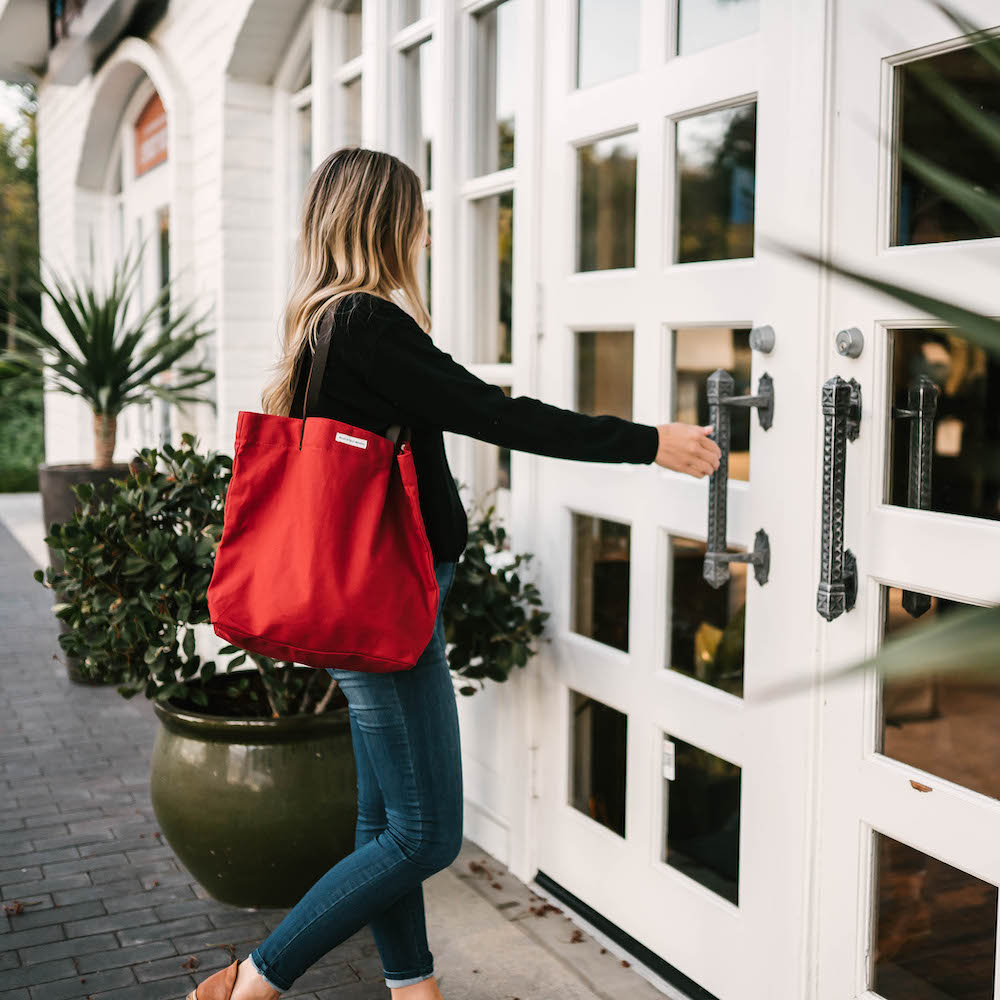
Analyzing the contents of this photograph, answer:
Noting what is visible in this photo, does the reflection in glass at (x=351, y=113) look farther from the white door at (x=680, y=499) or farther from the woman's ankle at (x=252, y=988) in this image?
the woman's ankle at (x=252, y=988)

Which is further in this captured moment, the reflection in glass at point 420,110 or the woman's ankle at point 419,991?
the reflection in glass at point 420,110

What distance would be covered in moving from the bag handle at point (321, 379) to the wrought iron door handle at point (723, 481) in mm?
601

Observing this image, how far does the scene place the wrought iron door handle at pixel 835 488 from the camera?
2.04 meters

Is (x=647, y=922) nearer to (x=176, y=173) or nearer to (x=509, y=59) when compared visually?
(x=509, y=59)

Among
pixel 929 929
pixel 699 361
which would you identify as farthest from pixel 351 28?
pixel 929 929

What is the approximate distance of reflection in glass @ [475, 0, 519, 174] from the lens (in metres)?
3.34

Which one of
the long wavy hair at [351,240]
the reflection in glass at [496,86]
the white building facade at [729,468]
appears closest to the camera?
the white building facade at [729,468]

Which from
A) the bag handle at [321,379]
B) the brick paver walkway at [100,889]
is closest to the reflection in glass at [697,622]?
the bag handle at [321,379]

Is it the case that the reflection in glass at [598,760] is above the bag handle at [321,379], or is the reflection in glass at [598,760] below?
below

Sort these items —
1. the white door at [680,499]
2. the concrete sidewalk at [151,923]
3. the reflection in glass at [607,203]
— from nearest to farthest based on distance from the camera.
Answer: the white door at [680,499] → the concrete sidewalk at [151,923] → the reflection in glass at [607,203]

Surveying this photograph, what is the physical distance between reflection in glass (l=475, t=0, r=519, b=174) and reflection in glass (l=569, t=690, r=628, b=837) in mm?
1510

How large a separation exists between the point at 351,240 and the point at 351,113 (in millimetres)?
2370

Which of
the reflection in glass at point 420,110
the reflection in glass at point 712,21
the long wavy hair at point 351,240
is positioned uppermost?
the reflection in glass at point 420,110

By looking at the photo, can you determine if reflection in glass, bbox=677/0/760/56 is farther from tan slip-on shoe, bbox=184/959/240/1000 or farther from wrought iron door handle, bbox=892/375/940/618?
tan slip-on shoe, bbox=184/959/240/1000
